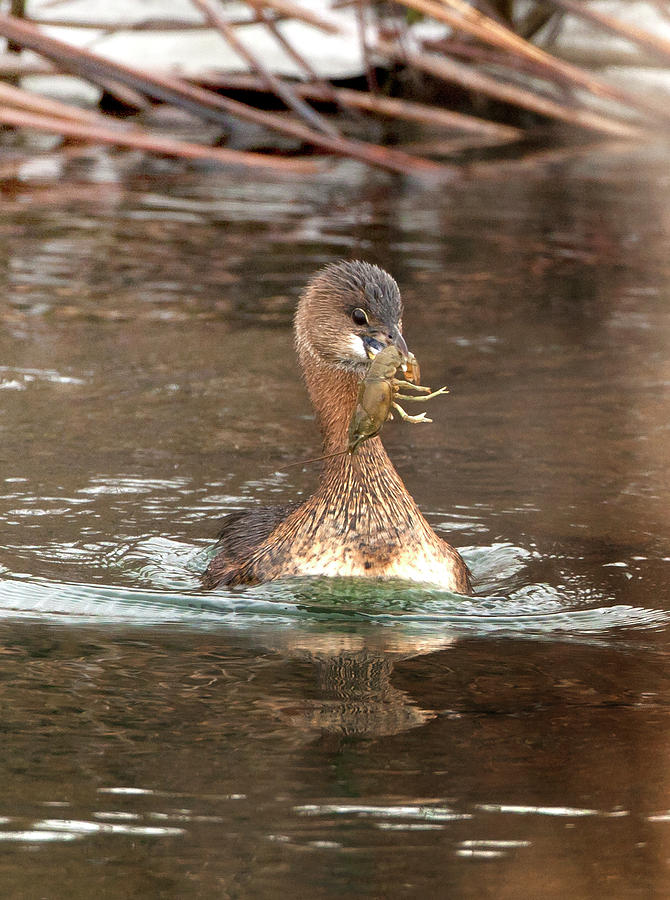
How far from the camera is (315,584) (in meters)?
5.37

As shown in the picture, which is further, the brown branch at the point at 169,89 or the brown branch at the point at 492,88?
the brown branch at the point at 492,88

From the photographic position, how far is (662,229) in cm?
1209

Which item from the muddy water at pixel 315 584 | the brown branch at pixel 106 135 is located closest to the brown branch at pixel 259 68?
the brown branch at pixel 106 135

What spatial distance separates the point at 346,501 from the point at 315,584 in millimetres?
378

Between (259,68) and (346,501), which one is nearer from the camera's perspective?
(346,501)

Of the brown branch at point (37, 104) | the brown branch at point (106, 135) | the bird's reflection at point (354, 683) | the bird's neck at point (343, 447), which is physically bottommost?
the bird's reflection at point (354, 683)

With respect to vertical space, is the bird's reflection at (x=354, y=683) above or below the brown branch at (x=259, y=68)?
below

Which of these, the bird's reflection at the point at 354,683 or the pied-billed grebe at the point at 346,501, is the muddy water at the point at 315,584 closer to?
the bird's reflection at the point at 354,683

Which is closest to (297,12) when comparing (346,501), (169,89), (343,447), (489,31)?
(169,89)

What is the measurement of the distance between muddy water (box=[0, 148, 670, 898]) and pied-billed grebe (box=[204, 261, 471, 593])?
0.14 m

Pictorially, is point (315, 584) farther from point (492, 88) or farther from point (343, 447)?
point (492, 88)

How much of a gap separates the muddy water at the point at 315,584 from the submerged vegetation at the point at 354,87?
2.77 feet

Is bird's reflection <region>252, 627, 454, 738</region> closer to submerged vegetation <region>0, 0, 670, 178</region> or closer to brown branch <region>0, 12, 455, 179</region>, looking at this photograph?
submerged vegetation <region>0, 0, 670, 178</region>

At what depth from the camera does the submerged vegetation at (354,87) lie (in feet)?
38.9
